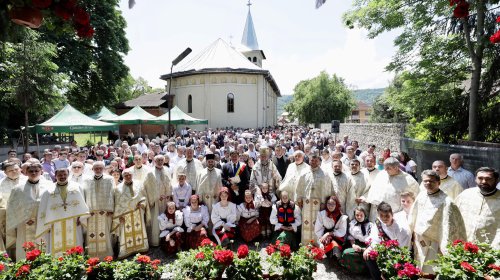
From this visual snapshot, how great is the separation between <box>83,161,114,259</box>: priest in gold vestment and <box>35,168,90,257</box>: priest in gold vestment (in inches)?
14.5

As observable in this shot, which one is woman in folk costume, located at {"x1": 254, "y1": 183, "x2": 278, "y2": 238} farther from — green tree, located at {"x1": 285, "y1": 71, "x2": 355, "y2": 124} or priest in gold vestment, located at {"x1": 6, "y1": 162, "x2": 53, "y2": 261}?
green tree, located at {"x1": 285, "y1": 71, "x2": 355, "y2": 124}

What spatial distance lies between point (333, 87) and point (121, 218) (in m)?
50.1

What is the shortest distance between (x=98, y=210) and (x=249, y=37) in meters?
59.8

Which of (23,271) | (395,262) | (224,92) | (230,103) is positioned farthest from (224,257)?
(230,103)

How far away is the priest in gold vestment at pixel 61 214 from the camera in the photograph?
5.27 metres

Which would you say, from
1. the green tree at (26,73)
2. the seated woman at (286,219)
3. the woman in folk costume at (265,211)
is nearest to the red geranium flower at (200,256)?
the seated woman at (286,219)

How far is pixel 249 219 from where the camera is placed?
6.71m

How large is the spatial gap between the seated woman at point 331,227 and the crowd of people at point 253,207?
0.02m

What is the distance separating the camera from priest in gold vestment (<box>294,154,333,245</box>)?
6.23 m

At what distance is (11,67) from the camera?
43.6 ft

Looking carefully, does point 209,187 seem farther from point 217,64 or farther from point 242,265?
point 217,64

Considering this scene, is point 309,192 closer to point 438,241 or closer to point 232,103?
point 438,241

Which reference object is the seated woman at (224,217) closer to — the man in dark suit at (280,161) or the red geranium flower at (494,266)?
the man in dark suit at (280,161)

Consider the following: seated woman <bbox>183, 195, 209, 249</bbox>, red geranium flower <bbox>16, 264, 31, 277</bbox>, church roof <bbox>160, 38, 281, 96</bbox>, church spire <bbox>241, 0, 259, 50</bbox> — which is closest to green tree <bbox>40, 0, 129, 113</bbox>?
church roof <bbox>160, 38, 281, 96</bbox>
